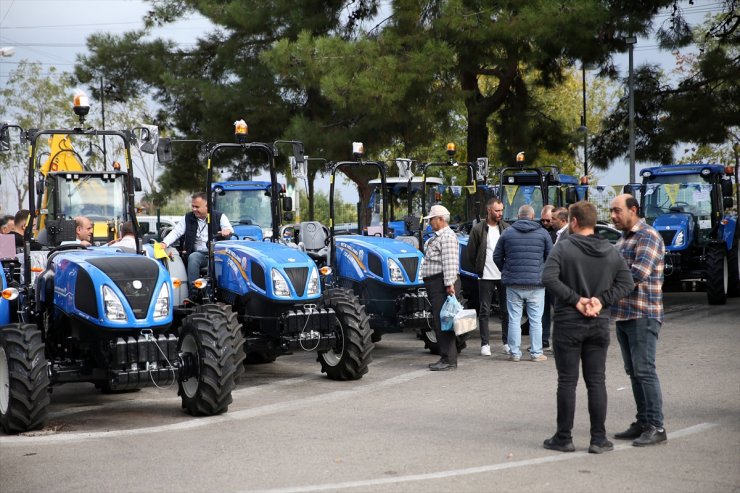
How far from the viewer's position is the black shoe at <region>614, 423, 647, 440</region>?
821 cm

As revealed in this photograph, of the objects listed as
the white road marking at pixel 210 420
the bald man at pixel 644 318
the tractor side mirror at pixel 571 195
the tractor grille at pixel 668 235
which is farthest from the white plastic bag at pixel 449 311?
the tractor side mirror at pixel 571 195

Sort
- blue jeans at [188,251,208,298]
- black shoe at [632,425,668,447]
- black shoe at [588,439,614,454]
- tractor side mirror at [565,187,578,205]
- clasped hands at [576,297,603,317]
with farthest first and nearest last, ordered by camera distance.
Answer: tractor side mirror at [565,187,578,205] < blue jeans at [188,251,208,298] < black shoe at [632,425,668,447] < black shoe at [588,439,614,454] < clasped hands at [576,297,603,317]

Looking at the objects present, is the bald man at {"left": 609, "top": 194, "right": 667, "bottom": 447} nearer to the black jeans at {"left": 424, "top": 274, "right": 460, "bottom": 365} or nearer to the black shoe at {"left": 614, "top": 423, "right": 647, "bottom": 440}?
the black shoe at {"left": 614, "top": 423, "right": 647, "bottom": 440}

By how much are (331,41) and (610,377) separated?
1516 cm

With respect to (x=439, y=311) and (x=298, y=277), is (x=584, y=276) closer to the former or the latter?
(x=298, y=277)

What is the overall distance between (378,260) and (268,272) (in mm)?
2602

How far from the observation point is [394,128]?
87.1 feet

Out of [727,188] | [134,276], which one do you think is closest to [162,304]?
[134,276]

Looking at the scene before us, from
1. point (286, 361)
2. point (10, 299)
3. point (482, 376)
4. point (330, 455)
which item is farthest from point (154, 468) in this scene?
point (286, 361)

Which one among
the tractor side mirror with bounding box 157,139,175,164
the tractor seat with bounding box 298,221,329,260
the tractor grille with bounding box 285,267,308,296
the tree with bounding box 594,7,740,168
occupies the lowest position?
the tractor grille with bounding box 285,267,308,296

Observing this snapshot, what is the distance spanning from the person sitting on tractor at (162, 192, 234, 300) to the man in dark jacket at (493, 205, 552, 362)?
342 cm

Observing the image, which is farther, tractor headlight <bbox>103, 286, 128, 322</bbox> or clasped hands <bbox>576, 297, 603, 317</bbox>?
tractor headlight <bbox>103, 286, 128, 322</bbox>

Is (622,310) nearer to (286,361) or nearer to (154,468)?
(154,468)

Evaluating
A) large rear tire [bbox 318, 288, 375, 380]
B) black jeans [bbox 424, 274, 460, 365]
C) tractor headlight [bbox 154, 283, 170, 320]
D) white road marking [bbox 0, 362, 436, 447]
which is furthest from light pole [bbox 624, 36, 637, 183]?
tractor headlight [bbox 154, 283, 170, 320]
